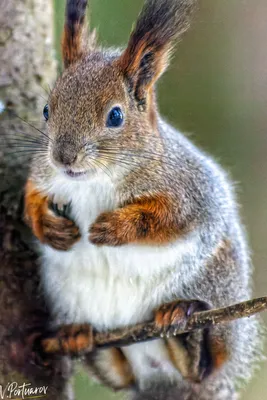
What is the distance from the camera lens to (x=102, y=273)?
1344mm

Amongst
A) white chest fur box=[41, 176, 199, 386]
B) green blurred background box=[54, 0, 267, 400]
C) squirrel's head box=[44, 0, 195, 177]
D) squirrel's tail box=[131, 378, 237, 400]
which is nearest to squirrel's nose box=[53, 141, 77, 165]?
squirrel's head box=[44, 0, 195, 177]

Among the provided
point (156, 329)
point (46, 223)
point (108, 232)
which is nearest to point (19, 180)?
point (46, 223)

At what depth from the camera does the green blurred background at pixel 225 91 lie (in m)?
1.30

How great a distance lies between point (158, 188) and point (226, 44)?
0.35 m

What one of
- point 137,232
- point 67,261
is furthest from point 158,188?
point 67,261

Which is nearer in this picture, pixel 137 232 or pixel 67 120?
pixel 67 120

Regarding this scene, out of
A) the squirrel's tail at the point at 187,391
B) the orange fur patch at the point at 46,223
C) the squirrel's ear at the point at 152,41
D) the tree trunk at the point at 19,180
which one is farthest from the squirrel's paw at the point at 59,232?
the squirrel's tail at the point at 187,391

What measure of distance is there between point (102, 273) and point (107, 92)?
1.12 ft

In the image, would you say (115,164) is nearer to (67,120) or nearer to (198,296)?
(67,120)

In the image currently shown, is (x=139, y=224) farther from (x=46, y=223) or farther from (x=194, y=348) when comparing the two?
(x=194, y=348)

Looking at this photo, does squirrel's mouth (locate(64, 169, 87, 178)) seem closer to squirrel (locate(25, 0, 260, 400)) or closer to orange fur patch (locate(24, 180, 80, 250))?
squirrel (locate(25, 0, 260, 400))

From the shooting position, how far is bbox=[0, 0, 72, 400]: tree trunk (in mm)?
1340

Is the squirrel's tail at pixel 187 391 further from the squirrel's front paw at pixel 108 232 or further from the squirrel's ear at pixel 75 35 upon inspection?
the squirrel's ear at pixel 75 35

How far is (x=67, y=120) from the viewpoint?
1.18 meters
